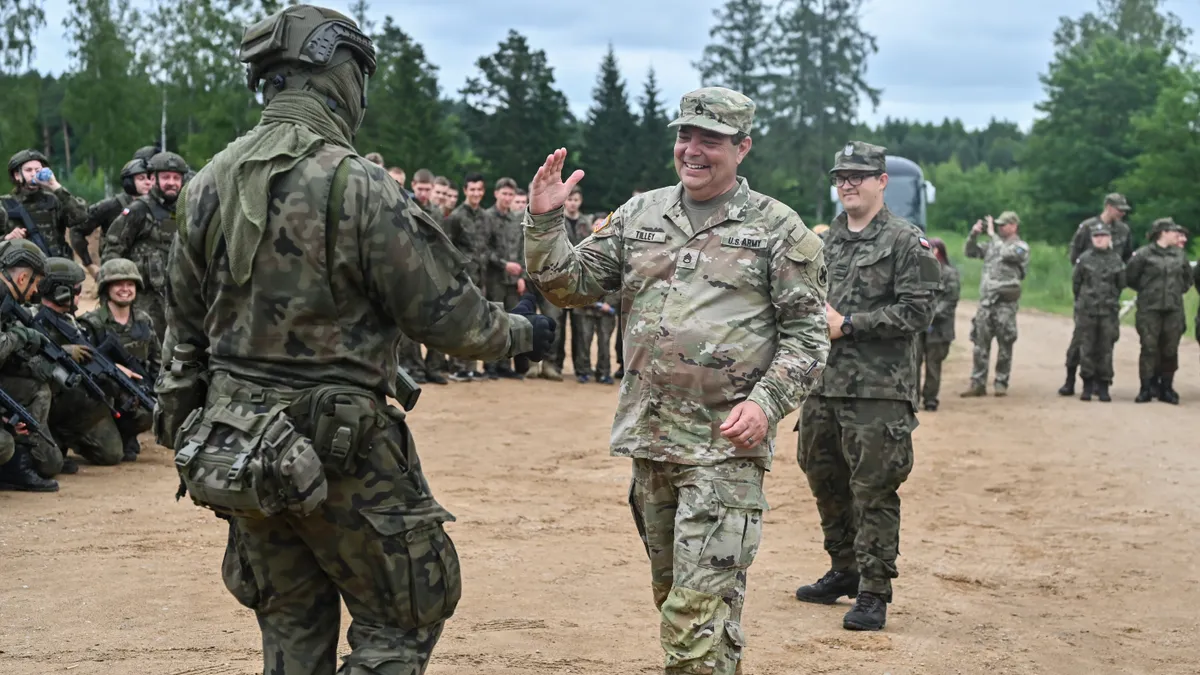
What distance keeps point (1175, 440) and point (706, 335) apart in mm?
10618

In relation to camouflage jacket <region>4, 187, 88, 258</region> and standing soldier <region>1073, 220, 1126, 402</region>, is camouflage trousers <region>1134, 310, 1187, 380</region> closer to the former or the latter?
standing soldier <region>1073, 220, 1126, 402</region>

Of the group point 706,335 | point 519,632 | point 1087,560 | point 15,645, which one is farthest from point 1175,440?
point 15,645

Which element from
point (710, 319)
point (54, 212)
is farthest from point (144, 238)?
point (710, 319)

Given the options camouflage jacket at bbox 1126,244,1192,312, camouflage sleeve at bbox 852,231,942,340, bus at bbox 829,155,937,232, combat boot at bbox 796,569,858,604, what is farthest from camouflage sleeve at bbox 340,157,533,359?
bus at bbox 829,155,937,232

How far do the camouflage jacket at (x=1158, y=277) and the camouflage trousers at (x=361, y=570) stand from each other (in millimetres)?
14520

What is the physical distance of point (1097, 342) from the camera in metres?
17.2

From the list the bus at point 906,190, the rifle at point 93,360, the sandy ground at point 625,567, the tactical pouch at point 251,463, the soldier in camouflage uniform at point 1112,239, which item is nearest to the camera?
the tactical pouch at point 251,463

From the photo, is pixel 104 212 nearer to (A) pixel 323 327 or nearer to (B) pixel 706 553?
(B) pixel 706 553

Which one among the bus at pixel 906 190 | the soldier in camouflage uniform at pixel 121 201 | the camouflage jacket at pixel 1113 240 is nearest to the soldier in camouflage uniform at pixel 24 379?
the soldier in camouflage uniform at pixel 121 201

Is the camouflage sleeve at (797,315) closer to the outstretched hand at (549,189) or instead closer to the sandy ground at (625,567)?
the outstretched hand at (549,189)

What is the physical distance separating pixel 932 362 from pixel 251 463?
13348mm

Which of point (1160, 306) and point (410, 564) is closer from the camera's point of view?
point (410, 564)

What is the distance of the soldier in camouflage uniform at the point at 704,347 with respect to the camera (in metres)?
5.04

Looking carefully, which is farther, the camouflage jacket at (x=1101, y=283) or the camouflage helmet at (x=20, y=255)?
the camouflage jacket at (x=1101, y=283)
